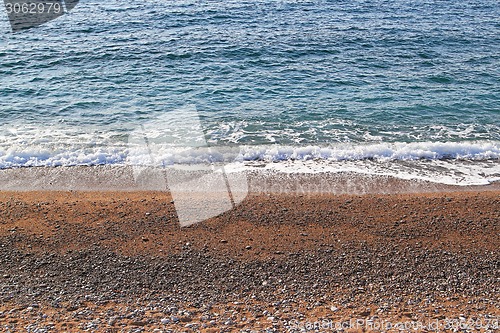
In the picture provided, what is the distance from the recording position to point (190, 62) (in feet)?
63.8

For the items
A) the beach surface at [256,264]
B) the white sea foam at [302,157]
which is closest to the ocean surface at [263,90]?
the white sea foam at [302,157]

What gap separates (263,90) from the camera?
661 inches

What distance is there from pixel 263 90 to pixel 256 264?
9.61m

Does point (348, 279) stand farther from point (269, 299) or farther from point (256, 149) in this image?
point (256, 149)

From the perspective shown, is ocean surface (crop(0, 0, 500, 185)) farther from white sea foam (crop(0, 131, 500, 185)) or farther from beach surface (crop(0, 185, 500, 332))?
beach surface (crop(0, 185, 500, 332))

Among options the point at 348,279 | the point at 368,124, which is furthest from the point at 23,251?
the point at 368,124

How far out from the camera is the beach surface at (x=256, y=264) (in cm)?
688

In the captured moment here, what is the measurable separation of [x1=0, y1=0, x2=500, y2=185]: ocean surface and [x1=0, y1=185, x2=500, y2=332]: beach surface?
232cm

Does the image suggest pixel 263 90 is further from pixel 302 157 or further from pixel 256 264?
pixel 256 264

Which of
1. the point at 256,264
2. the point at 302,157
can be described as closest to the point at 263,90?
the point at 302,157

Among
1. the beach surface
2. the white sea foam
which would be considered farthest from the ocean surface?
the beach surface

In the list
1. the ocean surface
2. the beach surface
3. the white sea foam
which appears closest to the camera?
the beach surface

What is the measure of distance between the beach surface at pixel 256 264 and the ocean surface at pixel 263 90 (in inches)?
91.3

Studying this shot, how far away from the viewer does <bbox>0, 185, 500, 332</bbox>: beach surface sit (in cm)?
688
